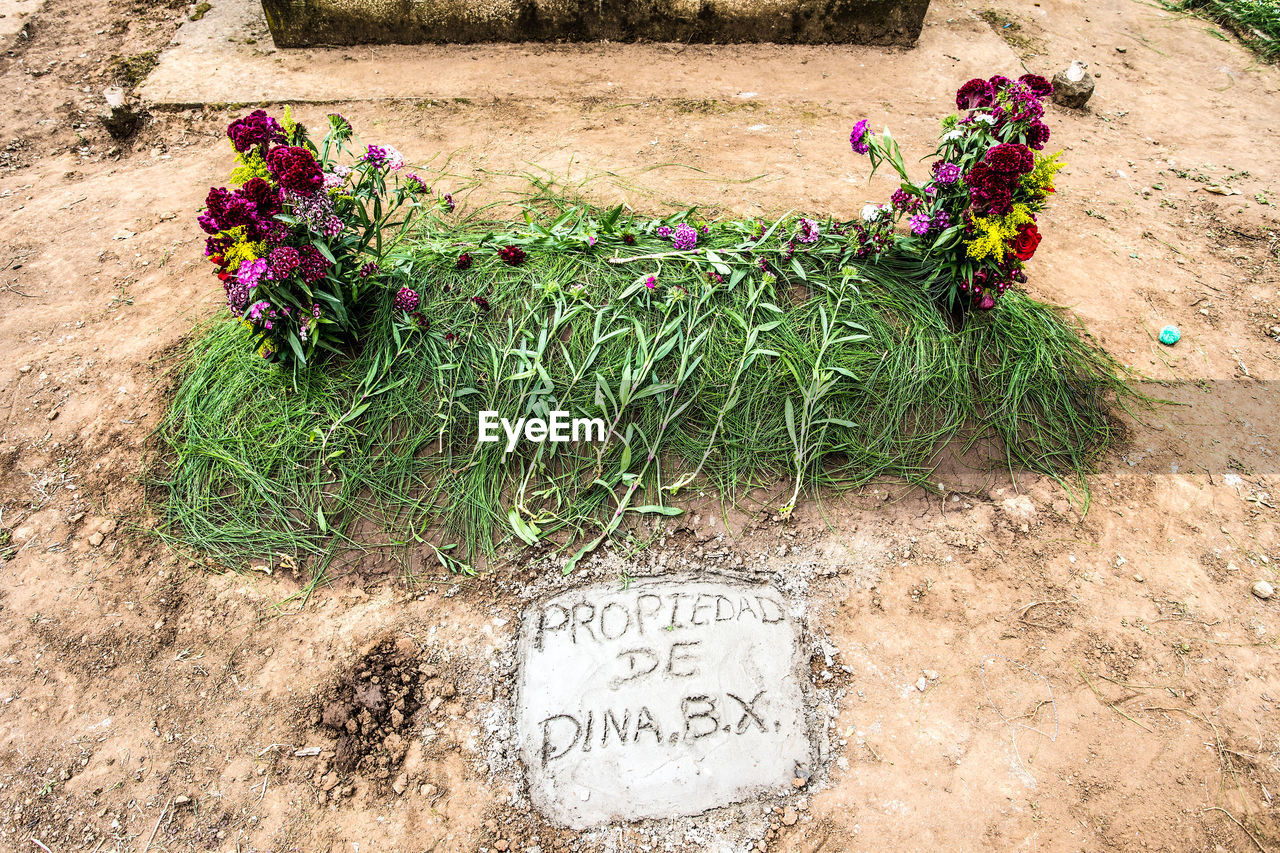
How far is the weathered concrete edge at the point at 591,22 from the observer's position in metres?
4.99

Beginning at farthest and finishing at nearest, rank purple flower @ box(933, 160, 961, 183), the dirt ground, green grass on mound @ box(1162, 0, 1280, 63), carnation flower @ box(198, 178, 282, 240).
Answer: green grass on mound @ box(1162, 0, 1280, 63) → purple flower @ box(933, 160, 961, 183) → carnation flower @ box(198, 178, 282, 240) → the dirt ground

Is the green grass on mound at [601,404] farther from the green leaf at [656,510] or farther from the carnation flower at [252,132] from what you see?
the carnation flower at [252,132]

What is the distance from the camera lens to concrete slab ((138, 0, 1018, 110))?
15.3ft

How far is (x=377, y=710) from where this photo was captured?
2145 mm

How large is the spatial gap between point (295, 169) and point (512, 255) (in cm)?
89

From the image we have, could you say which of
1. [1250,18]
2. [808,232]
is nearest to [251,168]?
[808,232]

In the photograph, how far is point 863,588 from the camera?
2.41 m

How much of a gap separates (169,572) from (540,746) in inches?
60.8

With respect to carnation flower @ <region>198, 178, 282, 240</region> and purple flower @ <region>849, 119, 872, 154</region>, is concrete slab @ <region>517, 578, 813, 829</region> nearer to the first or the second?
carnation flower @ <region>198, 178, 282, 240</region>

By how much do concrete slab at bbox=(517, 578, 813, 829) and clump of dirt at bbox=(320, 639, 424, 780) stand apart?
37 cm

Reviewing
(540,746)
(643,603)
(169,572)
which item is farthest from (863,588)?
(169,572)

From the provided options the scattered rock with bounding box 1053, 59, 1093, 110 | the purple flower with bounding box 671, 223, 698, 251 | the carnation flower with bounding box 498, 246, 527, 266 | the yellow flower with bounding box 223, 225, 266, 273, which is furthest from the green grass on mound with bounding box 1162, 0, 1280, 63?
the yellow flower with bounding box 223, 225, 266, 273

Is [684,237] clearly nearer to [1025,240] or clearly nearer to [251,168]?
[1025,240]

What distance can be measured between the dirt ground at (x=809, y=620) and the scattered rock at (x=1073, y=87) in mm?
1349
